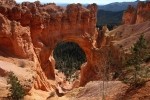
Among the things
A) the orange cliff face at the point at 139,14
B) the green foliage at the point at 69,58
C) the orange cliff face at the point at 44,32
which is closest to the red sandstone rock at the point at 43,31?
the orange cliff face at the point at 44,32

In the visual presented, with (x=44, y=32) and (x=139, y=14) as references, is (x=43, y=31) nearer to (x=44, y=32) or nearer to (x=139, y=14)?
(x=44, y=32)

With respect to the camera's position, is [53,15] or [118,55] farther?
[53,15]

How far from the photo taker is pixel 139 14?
3054 inches

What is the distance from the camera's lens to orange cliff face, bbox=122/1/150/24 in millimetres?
74312

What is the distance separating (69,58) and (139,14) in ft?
65.1

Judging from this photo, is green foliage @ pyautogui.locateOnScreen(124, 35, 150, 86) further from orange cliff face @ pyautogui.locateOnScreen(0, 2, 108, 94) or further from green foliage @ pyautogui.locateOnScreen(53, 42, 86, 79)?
Answer: green foliage @ pyautogui.locateOnScreen(53, 42, 86, 79)

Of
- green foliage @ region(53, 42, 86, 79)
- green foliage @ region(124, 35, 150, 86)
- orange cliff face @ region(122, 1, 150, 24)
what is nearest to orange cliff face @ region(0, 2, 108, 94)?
green foliage @ region(124, 35, 150, 86)

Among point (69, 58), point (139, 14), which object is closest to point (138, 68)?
point (69, 58)

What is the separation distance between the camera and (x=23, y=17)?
136 ft

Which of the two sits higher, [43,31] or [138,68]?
[138,68]

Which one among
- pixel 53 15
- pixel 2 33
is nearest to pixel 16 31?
pixel 2 33

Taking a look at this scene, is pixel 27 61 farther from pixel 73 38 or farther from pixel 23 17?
pixel 73 38

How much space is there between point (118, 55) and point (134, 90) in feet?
63.1

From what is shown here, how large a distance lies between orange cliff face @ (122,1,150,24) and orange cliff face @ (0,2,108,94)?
24.9 metres
